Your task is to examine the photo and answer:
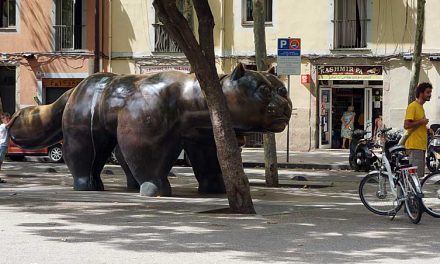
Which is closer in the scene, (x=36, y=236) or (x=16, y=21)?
(x=36, y=236)

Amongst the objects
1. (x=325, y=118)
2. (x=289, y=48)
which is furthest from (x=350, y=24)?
(x=289, y=48)

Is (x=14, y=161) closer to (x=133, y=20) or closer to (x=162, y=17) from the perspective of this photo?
(x=133, y=20)

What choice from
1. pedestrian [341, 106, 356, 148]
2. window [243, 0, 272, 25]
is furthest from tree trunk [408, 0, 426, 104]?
window [243, 0, 272, 25]

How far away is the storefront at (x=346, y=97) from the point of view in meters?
30.3

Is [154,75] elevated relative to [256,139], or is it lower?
elevated

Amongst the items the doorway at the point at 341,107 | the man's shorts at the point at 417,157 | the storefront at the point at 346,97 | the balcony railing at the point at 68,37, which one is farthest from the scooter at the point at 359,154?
the balcony railing at the point at 68,37

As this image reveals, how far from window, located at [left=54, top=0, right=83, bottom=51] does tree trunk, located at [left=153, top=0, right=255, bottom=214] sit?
22686 millimetres

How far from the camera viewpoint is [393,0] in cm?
2969

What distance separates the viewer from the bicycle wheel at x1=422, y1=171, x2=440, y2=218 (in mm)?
10750

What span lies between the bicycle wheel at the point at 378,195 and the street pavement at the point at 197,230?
154 millimetres

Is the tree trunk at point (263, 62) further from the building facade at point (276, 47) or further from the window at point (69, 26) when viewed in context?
the window at point (69, 26)

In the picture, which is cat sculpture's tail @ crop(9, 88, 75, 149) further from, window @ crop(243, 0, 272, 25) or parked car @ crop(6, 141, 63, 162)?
window @ crop(243, 0, 272, 25)

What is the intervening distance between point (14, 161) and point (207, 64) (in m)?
15.5

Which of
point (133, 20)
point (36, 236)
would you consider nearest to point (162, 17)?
point (36, 236)
